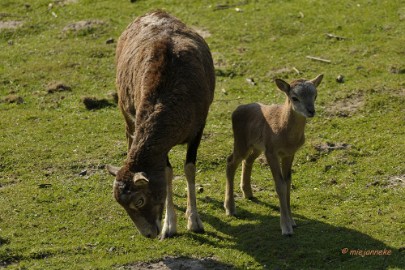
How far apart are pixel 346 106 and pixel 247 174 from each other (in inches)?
159

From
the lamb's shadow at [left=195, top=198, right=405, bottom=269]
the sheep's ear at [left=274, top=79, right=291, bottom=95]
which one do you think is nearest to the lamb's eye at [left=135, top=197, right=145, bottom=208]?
the lamb's shadow at [left=195, top=198, right=405, bottom=269]

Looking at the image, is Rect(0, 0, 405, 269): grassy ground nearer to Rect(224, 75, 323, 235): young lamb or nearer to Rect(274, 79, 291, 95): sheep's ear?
Rect(224, 75, 323, 235): young lamb

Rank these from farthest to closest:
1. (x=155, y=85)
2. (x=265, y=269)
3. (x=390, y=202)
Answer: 1. (x=390, y=202)
2. (x=155, y=85)
3. (x=265, y=269)

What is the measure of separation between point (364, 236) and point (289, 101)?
214cm

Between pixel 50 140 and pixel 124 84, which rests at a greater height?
pixel 124 84

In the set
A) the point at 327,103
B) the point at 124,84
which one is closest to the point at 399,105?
the point at 327,103

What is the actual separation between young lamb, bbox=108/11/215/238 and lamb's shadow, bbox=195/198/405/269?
2.27 ft

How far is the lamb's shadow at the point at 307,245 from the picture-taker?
1057 centimetres

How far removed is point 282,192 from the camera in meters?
11.6

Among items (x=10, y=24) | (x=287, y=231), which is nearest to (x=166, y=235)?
(x=287, y=231)

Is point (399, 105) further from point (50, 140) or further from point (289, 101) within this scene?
point (50, 140)

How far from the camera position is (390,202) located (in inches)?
486

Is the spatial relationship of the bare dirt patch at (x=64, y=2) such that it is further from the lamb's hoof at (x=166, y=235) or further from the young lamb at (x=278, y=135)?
the lamb's hoof at (x=166, y=235)

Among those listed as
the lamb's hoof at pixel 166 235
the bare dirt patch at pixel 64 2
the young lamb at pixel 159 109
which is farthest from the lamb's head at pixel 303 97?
the bare dirt patch at pixel 64 2
